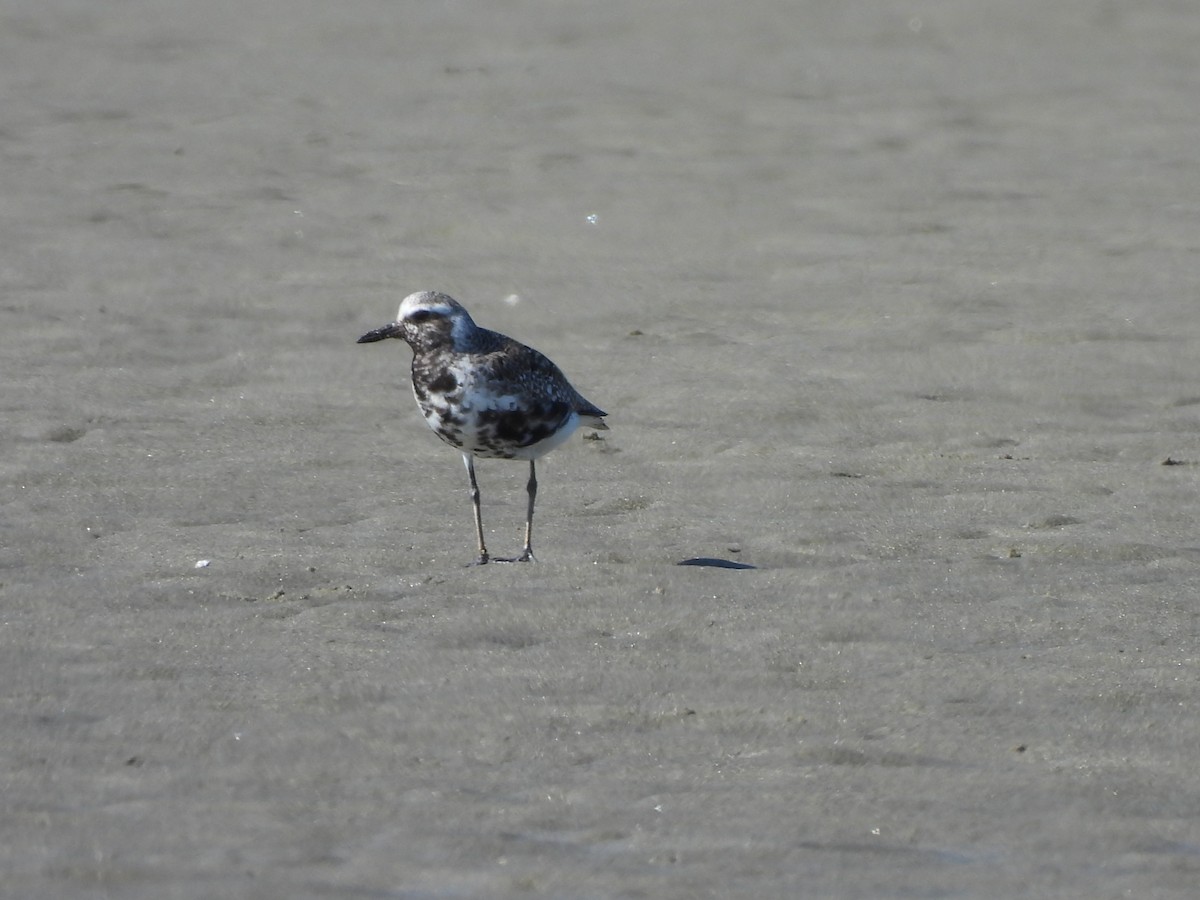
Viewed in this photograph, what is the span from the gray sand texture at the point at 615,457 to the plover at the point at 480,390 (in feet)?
1.44

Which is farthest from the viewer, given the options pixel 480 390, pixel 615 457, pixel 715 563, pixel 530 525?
pixel 615 457

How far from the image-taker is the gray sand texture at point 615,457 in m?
5.44

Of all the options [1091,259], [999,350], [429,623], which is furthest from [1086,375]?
[429,623]

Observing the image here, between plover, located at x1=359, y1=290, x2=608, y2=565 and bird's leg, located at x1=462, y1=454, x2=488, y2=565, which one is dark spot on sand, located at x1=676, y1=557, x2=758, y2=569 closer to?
plover, located at x1=359, y1=290, x2=608, y2=565

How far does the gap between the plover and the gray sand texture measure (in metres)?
0.44

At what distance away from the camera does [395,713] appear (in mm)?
6043

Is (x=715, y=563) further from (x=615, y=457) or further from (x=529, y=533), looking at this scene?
(x=615, y=457)

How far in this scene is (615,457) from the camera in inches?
360

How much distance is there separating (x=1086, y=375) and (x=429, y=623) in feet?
15.7

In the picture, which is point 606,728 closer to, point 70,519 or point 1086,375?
point 70,519

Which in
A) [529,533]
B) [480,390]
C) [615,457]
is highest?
[480,390]

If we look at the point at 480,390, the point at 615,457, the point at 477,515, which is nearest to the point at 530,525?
the point at 477,515

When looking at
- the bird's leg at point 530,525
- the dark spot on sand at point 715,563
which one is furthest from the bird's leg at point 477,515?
the dark spot on sand at point 715,563

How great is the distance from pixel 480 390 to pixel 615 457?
1591mm
